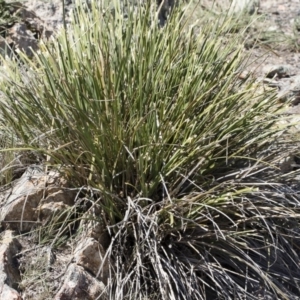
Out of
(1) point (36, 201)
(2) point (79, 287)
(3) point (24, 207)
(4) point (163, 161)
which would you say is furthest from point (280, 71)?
(2) point (79, 287)

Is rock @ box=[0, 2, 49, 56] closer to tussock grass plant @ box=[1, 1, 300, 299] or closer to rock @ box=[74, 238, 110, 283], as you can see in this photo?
tussock grass plant @ box=[1, 1, 300, 299]

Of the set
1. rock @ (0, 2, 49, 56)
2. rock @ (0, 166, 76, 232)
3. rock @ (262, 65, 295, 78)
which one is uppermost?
rock @ (0, 166, 76, 232)

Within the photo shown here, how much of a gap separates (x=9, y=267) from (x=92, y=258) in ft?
1.28

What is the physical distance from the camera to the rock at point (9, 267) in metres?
3.16

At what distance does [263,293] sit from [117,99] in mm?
1201

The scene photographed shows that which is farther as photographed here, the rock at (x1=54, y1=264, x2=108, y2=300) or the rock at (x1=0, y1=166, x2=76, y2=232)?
the rock at (x1=0, y1=166, x2=76, y2=232)

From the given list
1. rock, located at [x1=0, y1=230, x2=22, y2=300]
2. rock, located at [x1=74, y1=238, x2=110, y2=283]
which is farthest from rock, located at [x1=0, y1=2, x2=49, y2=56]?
rock, located at [x1=74, y1=238, x2=110, y2=283]

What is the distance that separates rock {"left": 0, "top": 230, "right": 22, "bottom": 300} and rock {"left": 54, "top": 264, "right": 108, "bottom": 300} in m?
0.21

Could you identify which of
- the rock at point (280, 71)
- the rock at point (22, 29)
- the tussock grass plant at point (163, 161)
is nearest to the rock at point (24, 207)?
the tussock grass plant at point (163, 161)

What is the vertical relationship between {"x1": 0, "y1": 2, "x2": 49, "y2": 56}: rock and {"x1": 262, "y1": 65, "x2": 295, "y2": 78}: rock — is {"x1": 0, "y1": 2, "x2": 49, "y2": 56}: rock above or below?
above

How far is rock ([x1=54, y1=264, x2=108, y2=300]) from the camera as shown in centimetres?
324

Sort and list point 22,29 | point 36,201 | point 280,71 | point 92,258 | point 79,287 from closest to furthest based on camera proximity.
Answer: point 79,287
point 92,258
point 36,201
point 22,29
point 280,71

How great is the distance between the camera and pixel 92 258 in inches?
133

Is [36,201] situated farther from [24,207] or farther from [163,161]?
[163,161]
